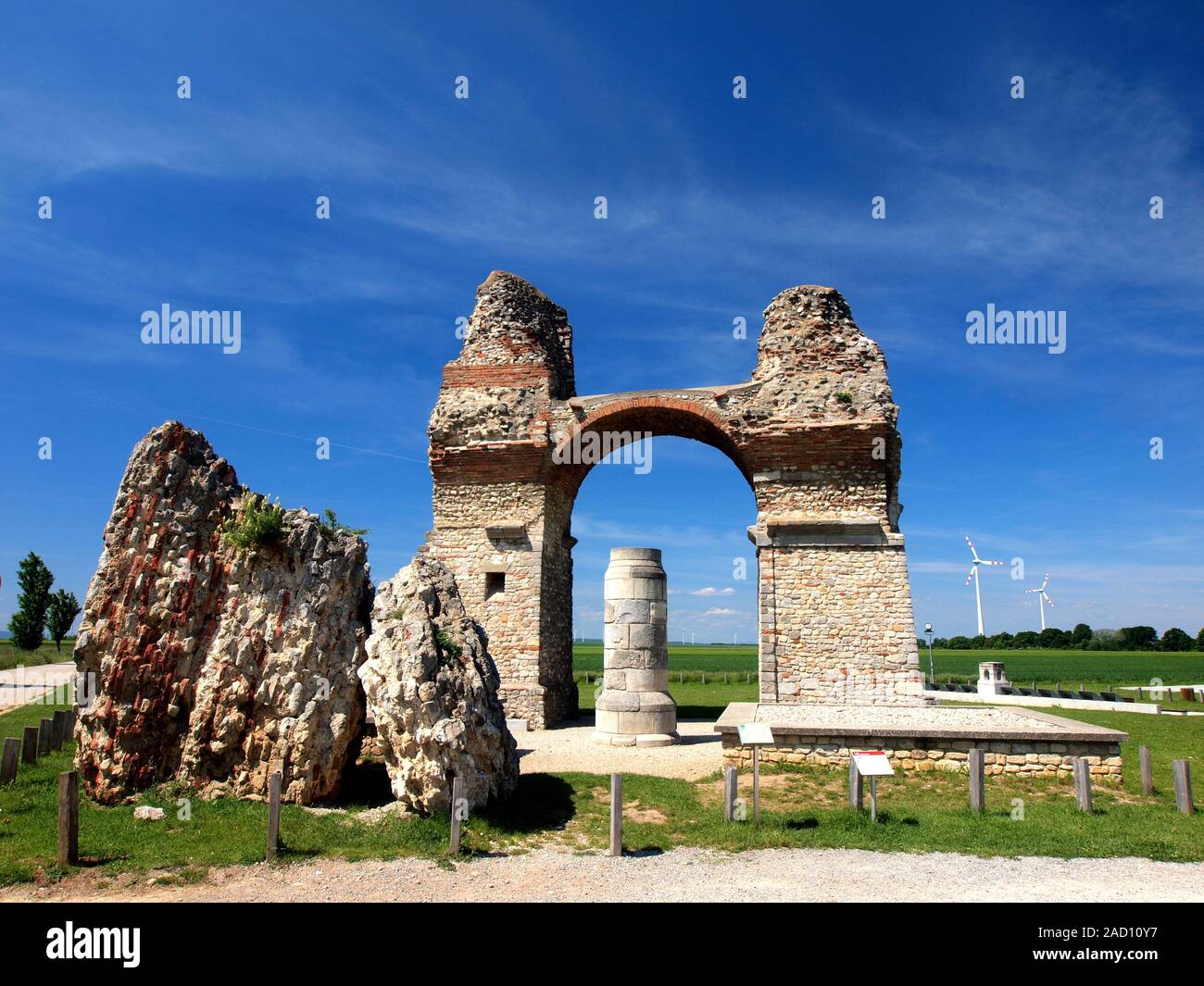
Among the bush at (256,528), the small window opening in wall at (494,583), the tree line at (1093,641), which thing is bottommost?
the tree line at (1093,641)

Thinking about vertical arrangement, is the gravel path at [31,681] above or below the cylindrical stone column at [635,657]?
below

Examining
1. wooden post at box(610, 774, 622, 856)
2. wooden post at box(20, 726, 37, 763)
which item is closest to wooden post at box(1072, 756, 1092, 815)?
wooden post at box(610, 774, 622, 856)

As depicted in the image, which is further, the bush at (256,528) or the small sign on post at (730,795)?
the bush at (256,528)

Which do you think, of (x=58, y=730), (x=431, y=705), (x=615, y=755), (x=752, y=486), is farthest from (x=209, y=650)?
(x=752, y=486)

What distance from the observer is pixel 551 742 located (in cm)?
1548

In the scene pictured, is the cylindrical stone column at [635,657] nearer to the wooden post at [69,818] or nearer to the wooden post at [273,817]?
the wooden post at [273,817]

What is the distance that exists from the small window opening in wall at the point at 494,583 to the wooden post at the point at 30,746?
9.51 meters

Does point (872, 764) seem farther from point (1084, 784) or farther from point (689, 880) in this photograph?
point (1084, 784)

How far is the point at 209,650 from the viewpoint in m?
10.3

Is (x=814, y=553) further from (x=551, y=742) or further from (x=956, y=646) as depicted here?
(x=956, y=646)

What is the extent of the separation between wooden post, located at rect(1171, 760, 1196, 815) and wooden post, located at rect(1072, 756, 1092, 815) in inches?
48.6

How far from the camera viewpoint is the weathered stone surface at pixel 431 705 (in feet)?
29.9

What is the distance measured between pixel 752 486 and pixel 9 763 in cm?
1524

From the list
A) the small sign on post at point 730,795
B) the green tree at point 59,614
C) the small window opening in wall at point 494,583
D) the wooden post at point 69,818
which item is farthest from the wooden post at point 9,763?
the green tree at point 59,614
